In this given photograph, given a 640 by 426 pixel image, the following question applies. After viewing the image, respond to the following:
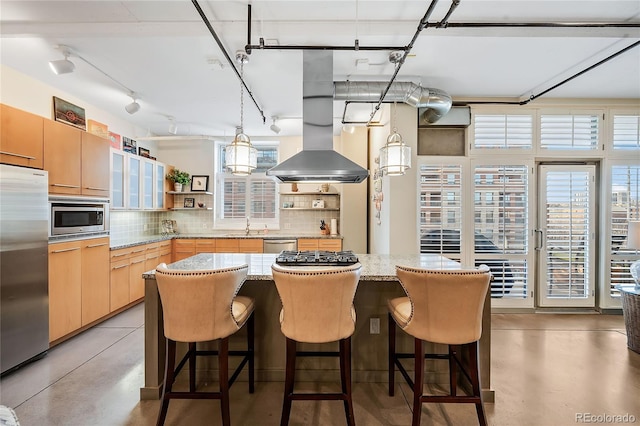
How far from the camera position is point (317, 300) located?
171 centimetres

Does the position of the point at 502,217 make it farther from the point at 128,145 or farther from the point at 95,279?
the point at 128,145

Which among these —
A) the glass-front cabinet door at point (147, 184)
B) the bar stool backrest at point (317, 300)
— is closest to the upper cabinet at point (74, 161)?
the glass-front cabinet door at point (147, 184)

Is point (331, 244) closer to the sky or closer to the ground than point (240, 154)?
closer to the ground

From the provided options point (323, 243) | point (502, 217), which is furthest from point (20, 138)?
point (502, 217)

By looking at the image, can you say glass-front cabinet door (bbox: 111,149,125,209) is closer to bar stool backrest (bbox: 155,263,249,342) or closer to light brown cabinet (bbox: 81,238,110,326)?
light brown cabinet (bbox: 81,238,110,326)

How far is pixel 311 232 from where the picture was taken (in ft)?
18.9

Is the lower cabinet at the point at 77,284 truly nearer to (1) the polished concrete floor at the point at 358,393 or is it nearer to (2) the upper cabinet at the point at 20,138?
(1) the polished concrete floor at the point at 358,393

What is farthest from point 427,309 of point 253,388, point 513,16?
point 513,16

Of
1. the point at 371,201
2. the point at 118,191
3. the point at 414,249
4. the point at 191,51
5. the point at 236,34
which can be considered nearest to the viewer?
the point at 236,34

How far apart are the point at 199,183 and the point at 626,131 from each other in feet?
21.5

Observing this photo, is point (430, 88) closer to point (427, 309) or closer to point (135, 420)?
point (427, 309)

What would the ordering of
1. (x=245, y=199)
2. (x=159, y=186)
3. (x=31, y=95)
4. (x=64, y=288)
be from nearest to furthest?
(x=64, y=288) < (x=31, y=95) < (x=159, y=186) < (x=245, y=199)

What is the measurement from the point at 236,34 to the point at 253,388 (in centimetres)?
277

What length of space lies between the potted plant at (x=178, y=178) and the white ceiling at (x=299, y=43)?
1795mm
